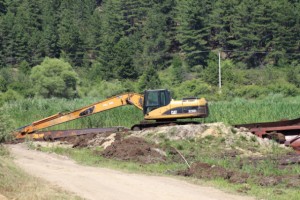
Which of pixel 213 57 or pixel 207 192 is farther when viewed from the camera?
pixel 213 57

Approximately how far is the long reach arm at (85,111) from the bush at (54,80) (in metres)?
47.0

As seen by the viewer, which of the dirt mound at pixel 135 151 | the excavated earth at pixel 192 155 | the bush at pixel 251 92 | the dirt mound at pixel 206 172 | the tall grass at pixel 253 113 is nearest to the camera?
the excavated earth at pixel 192 155

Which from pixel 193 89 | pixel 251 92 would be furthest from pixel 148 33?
pixel 251 92

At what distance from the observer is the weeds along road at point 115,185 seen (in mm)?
16172

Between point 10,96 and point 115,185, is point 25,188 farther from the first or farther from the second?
point 10,96

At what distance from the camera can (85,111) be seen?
32.9 meters

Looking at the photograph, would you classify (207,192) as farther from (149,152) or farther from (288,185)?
(149,152)

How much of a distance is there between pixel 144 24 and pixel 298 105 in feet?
272

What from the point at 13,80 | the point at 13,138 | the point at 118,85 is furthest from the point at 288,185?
the point at 13,80

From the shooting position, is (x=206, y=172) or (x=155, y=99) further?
(x=155, y=99)

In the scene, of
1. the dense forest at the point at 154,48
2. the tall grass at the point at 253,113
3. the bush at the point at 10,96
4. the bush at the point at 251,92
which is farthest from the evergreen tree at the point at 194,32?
the tall grass at the point at 253,113

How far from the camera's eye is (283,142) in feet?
89.0

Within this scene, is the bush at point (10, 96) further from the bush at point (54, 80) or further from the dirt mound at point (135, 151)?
the dirt mound at point (135, 151)

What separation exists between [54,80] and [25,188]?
215ft
